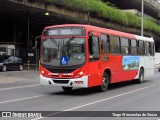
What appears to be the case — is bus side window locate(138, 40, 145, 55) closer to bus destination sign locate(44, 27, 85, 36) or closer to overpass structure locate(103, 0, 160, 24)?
bus destination sign locate(44, 27, 85, 36)

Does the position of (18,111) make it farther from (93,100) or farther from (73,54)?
(73,54)

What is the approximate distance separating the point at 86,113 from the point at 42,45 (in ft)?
20.8

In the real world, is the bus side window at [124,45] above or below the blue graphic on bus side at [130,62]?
above

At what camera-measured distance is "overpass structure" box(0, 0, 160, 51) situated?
3462cm

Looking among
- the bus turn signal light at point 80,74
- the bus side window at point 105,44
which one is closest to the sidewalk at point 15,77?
the bus side window at point 105,44

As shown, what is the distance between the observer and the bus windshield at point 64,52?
51.4 ft

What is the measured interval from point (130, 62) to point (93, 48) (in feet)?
18.6

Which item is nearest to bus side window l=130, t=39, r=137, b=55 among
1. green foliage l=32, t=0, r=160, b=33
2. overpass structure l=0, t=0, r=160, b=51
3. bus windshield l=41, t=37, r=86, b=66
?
bus windshield l=41, t=37, r=86, b=66

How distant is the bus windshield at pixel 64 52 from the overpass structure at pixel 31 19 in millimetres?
15456

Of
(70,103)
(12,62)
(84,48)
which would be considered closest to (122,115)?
(70,103)

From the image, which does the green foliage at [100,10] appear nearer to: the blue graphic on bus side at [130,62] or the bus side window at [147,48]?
the bus side window at [147,48]

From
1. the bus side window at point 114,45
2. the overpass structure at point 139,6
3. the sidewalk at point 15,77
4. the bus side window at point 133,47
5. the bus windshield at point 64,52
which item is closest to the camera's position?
the bus windshield at point 64,52

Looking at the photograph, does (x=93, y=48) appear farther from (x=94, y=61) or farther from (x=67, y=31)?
(x=67, y=31)

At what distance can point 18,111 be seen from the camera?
440 inches
